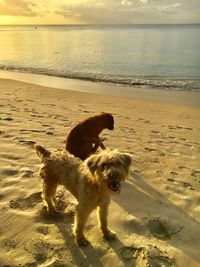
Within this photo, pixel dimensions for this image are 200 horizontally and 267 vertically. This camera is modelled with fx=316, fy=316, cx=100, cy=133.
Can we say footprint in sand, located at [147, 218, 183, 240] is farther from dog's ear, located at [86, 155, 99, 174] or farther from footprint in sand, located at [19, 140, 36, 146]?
footprint in sand, located at [19, 140, 36, 146]

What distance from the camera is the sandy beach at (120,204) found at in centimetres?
433

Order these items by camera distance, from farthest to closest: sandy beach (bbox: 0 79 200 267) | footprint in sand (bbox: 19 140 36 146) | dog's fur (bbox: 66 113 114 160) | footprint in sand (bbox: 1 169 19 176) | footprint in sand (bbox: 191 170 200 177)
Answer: footprint in sand (bbox: 19 140 36 146) < footprint in sand (bbox: 191 170 200 177) < dog's fur (bbox: 66 113 114 160) < footprint in sand (bbox: 1 169 19 176) < sandy beach (bbox: 0 79 200 267)

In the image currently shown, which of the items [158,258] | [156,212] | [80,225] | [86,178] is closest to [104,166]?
[86,178]

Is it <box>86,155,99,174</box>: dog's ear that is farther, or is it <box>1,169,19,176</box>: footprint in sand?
<box>1,169,19,176</box>: footprint in sand

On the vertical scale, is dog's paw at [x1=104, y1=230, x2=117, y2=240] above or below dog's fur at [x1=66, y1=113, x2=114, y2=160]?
below

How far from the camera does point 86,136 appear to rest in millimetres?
6961

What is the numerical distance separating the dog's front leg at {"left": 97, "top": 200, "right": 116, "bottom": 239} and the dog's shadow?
435 millimetres

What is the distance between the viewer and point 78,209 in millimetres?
4574

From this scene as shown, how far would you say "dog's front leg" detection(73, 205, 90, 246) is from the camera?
4543 millimetres

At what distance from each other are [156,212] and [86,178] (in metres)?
1.67

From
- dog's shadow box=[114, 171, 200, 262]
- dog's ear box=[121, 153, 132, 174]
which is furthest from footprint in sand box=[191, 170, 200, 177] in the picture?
dog's ear box=[121, 153, 132, 174]

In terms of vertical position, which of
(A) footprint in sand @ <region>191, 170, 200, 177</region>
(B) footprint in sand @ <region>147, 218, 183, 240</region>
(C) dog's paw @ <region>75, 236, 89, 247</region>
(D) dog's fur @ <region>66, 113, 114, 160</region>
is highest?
(D) dog's fur @ <region>66, 113, 114, 160</region>

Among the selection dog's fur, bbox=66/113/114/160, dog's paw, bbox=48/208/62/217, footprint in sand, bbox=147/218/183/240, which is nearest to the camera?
footprint in sand, bbox=147/218/183/240

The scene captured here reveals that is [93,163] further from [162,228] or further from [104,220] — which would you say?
[162,228]
